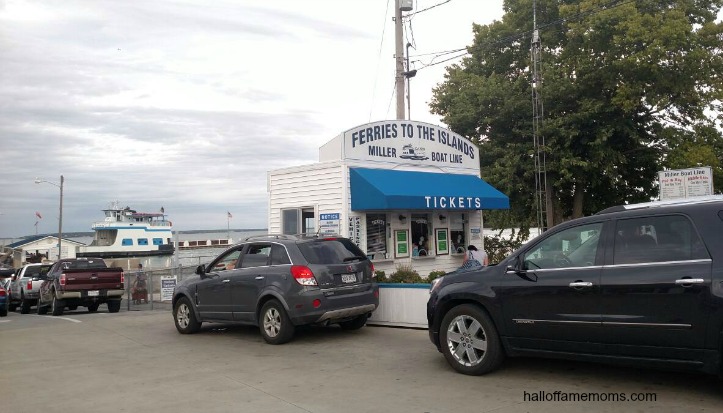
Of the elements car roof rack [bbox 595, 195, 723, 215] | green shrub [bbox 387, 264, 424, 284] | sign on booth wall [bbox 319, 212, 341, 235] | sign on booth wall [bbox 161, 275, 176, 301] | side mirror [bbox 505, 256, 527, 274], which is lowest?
sign on booth wall [bbox 161, 275, 176, 301]

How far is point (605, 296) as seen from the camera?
5.92m

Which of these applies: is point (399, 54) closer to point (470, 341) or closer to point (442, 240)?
point (442, 240)

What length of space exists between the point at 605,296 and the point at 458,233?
1121 centimetres

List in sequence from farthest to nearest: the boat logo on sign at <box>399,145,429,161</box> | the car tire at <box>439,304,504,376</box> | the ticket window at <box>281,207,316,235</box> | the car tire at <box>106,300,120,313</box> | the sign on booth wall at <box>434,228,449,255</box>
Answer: the car tire at <box>106,300,120,313</box>, the sign on booth wall at <box>434,228,449,255</box>, the boat logo on sign at <box>399,145,429,161</box>, the ticket window at <box>281,207,316,235</box>, the car tire at <box>439,304,504,376</box>

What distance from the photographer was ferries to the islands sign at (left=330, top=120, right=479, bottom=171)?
1446 centimetres

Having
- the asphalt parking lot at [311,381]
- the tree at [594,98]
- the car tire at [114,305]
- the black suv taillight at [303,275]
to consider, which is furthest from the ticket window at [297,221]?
the tree at [594,98]

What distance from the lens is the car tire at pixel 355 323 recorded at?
1062 centimetres

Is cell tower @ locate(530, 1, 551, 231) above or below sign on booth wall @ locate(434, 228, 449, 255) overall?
above

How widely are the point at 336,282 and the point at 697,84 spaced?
21.6 meters

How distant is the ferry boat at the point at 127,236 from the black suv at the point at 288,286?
133 ft

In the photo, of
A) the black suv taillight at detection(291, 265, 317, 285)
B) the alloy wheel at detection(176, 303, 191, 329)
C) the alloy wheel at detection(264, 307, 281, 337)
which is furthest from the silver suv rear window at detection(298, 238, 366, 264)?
the alloy wheel at detection(176, 303, 191, 329)

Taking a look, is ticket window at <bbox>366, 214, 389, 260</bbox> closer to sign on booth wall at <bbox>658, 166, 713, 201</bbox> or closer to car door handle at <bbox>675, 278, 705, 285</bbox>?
sign on booth wall at <bbox>658, 166, 713, 201</bbox>

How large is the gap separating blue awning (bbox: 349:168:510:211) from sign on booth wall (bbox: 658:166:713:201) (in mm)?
4984

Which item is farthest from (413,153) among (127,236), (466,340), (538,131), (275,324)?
(127,236)
